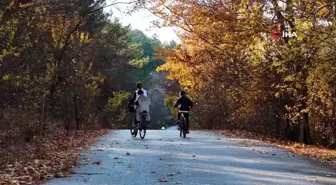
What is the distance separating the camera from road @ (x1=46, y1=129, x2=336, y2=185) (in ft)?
29.8

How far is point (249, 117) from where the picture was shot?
2409cm

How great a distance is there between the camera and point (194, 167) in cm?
1077

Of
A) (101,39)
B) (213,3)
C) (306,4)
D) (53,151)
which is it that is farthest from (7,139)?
(101,39)

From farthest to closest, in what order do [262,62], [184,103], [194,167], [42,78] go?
1. [184,103]
2. [262,62]
3. [42,78]
4. [194,167]

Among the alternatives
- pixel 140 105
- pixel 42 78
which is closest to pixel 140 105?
pixel 140 105

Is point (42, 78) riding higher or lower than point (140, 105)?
higher

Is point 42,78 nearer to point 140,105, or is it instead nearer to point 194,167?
point 140,105

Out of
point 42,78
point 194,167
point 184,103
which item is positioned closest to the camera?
point 194,167

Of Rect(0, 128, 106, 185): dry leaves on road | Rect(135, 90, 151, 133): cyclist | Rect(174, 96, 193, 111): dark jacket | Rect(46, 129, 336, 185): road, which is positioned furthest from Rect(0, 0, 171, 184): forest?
Rect(174, 96, 193, 111): dark jacket

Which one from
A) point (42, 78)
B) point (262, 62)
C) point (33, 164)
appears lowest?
point (33, 164)

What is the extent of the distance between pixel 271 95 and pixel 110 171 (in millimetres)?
12425

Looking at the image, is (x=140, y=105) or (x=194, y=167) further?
(x=140, y=105)

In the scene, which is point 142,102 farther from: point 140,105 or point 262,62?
point 262,62

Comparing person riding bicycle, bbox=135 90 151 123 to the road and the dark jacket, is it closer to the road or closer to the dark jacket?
the dark jacket
